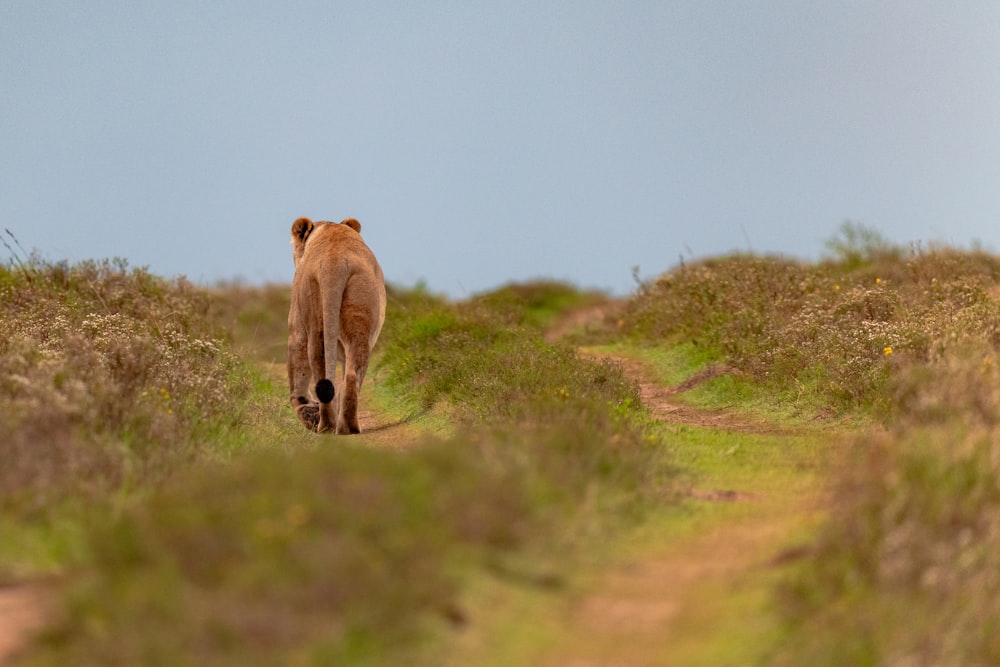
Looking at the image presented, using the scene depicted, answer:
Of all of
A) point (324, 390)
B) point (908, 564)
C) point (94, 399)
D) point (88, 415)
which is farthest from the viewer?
point (324, 390)

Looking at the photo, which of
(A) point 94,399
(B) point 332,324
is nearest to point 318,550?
(A) point 94,399

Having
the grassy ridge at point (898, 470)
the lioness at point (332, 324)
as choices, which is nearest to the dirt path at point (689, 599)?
the grassy ridge at point (898, 470)

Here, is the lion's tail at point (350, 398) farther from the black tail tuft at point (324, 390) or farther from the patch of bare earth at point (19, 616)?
the patch of bare earth at point (19, 616)

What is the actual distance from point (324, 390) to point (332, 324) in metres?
0.63

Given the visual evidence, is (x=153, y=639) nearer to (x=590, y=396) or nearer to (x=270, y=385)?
(x=590, y=396)

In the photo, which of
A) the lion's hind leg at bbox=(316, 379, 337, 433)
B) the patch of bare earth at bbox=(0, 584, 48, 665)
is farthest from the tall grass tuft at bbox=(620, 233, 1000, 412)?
the patch of bare earth at bbox=(0, 584, 48, 665)

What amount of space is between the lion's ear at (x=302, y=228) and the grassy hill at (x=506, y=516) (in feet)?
6.93

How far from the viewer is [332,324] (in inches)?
440

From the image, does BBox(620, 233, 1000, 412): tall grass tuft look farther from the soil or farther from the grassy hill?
the soil

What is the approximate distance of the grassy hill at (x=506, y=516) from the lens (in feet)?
15.5

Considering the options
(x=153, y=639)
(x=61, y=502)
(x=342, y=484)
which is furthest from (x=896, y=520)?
(x=61, y=502)

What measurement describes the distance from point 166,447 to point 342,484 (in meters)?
3.35

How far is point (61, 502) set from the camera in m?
6.68

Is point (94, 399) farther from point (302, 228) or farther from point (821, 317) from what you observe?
point (821, 317)
